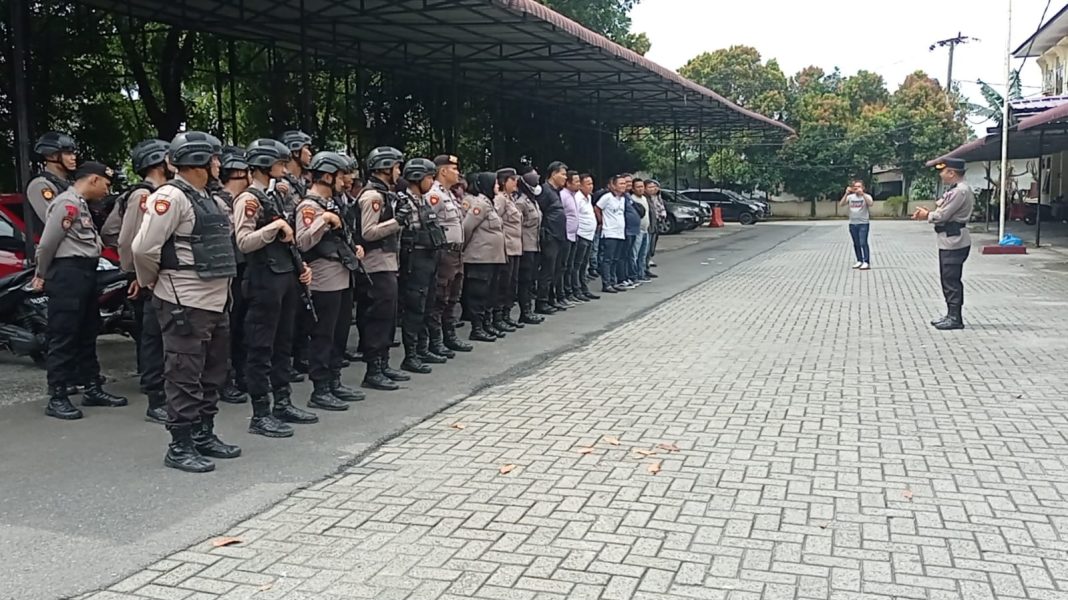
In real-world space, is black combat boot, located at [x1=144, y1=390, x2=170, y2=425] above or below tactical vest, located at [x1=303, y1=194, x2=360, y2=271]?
below

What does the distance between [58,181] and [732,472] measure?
16.6 ft

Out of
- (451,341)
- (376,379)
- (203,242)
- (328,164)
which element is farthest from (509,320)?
(203,242)

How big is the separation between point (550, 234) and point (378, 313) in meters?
4.66

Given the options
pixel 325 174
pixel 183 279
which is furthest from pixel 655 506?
pixel 325 174

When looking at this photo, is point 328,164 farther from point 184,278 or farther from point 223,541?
point 223,541

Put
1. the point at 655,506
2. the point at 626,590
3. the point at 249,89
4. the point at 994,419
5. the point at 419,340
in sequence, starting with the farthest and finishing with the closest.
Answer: the point at 249,89 < the point at 419,340 < the point at 994,419 < the point at 655,506 < the point at 626,590

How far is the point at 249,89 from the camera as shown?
750 inches

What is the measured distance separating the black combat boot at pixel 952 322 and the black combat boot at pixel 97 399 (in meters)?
8.10

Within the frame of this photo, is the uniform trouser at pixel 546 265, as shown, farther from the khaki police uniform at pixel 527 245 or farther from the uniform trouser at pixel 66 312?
the uniform trouser at pixel 66 312

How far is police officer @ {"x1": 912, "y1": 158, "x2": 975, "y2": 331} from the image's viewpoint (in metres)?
10.2

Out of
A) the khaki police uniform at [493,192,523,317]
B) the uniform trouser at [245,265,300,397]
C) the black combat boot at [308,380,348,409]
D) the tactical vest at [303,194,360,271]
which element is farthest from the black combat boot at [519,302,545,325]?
the uniform trouser at [245,265,300,397]

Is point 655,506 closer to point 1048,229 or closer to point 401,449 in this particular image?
point 401,449

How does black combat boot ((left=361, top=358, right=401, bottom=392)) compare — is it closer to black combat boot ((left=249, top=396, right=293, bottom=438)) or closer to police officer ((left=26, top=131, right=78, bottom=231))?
black combat boot ((left=249, top=396, right=293, bottom=438))

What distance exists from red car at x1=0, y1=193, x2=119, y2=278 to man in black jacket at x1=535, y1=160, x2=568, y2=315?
18.3 ft
